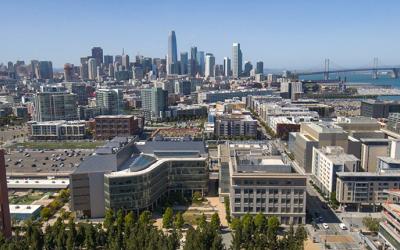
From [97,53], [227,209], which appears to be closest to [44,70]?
[97,53]

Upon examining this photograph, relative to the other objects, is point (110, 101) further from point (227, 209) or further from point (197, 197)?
point (227, 209)

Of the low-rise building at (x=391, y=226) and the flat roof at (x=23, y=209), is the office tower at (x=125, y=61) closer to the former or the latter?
the flat roof at (x=23, y=209)

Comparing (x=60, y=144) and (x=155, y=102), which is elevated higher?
(x=155, y=102)

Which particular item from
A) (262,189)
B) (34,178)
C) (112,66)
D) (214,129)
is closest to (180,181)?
(262,189)

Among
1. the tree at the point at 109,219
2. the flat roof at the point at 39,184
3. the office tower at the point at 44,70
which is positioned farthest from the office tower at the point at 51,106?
the office tower at the point at 44,70

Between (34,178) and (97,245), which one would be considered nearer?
(97,245)

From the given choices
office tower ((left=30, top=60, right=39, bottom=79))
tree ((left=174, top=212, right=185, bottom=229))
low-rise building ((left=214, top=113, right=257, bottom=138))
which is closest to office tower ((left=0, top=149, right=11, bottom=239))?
tree ((left=174, top=212, right=185, bottom=229))

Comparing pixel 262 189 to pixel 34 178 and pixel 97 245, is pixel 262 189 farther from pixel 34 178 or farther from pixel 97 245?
pixel 34 178
